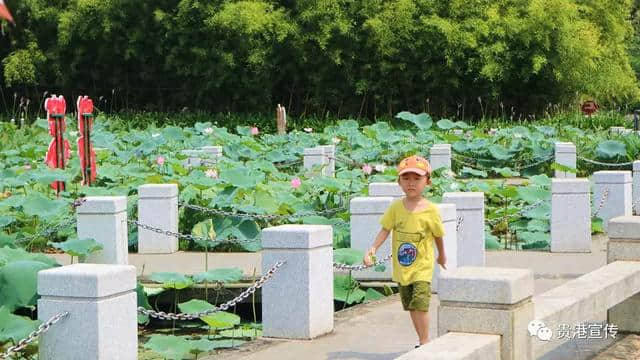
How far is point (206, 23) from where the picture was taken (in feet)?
106

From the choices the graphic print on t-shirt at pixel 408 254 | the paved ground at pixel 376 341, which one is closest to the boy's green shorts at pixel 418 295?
the graphic print on t-shirt at pixel 408 254

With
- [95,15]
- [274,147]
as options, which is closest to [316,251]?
[274,147]

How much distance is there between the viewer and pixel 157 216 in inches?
476

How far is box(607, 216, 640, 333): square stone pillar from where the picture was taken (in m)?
7.47

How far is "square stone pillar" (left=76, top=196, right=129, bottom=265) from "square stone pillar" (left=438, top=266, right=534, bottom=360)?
5.38 m

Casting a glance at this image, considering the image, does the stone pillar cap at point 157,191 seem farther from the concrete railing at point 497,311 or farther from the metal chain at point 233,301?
the concrete railing at point 497,311

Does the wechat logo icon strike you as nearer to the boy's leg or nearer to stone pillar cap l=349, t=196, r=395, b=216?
the boy's leg

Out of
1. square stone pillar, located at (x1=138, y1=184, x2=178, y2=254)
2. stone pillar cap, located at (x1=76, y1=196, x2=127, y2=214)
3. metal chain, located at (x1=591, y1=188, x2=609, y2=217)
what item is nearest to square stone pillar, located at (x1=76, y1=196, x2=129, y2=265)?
stone pillar cap, located at (x1=76, y1=196, x2=127, y2=214)

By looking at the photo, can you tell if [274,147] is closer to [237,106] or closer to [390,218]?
[237,106]

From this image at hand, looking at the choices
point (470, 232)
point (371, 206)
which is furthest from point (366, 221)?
point (470, 232)

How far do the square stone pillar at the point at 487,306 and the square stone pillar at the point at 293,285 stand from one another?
2.12 m

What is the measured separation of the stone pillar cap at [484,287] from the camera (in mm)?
5203

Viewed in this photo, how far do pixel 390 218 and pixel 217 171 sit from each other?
8.32 metres

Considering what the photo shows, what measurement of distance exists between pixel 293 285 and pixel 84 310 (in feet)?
6.75
